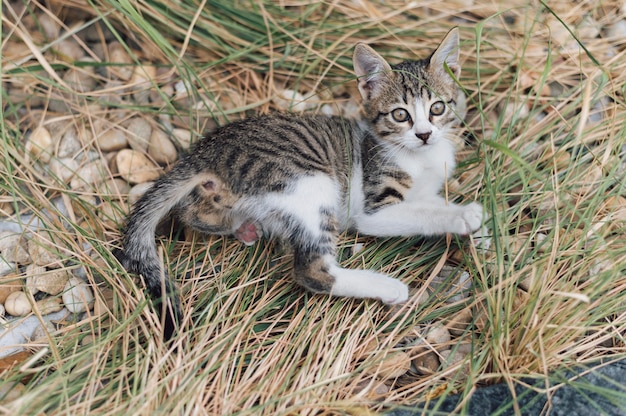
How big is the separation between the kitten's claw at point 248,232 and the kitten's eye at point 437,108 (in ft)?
2.69

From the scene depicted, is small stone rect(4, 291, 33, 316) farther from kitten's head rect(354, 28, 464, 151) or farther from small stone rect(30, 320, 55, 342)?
kitten's head rect(354, 28, 464, 151)

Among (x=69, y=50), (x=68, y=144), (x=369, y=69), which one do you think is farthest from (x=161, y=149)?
(x=369, y=69)

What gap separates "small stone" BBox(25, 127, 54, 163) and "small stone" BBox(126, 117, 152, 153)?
338 mm

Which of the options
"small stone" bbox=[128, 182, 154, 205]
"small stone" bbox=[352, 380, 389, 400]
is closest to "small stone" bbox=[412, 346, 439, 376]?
"small stone" bbox=[352, 380, 389, 400]

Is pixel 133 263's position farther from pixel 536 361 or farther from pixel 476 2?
pixel 476 2

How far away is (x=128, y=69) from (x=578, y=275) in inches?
87.1

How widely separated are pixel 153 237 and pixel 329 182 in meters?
0.69

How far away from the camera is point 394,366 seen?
6.49 feet

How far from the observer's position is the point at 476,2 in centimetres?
308

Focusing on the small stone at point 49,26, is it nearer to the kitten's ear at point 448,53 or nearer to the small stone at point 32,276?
the small stone at point 32,276

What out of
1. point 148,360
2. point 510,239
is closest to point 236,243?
point 148,360


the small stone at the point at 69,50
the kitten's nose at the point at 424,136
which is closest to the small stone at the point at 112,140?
the small stone at the point at 69,50

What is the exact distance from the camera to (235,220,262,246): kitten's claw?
2322mm

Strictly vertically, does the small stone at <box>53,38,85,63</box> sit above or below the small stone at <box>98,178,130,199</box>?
above
